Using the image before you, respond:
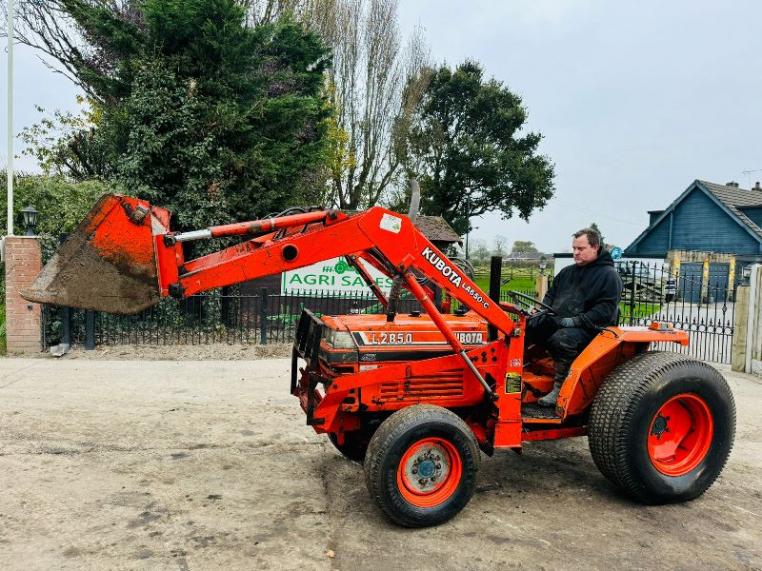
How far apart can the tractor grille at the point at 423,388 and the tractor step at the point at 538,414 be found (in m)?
0.54

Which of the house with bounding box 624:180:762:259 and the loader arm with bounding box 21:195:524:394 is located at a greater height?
the house with bounding box 624:180:762:259

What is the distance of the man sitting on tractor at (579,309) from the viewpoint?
172 inches

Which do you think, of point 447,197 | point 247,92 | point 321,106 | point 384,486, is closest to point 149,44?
point 247,92

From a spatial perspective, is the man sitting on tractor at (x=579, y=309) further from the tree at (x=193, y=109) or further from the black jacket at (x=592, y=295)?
the tree at (x=193, y=109)

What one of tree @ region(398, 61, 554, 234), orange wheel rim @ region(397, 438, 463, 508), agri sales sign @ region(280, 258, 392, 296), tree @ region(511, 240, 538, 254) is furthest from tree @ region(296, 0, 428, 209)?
tree @ region(511, 240, 538, 254)

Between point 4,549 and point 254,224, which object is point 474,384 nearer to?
point 254,224

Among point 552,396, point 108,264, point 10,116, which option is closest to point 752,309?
point 552,396

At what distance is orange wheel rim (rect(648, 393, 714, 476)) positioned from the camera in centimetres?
425

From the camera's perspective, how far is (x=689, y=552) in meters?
3.47

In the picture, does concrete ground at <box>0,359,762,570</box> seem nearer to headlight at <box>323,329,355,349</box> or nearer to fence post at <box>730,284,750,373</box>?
headlight at <box>323,329,355,349</box>

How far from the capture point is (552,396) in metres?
4.39

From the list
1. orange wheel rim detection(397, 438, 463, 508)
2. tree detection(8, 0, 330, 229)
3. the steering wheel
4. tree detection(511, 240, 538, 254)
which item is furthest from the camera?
tree detection(511, 240, 538, 254)

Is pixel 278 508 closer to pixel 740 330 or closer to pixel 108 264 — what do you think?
pixel 108 264

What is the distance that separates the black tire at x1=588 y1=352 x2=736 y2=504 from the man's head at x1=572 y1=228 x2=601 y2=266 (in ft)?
2.86
